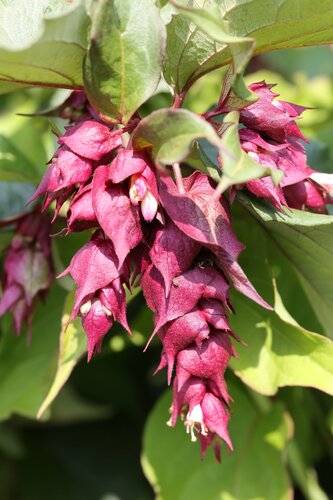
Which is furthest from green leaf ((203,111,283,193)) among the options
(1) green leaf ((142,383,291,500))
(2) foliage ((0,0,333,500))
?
(1) green leaf ((142,383,291,500))

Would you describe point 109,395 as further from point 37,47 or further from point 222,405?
point 37,47

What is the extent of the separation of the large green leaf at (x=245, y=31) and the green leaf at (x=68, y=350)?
35cm

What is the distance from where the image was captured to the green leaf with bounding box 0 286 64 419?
4.27 ft

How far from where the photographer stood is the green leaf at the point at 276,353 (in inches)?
39.9

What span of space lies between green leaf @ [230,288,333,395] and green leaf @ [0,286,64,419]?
0.37 metres

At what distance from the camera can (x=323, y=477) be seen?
1554 mm

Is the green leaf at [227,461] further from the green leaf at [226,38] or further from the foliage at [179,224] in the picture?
the green leaf at [226,38]

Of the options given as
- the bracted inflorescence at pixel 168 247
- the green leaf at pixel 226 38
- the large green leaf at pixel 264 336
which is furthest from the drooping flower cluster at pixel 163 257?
the large green leaf at pixel 264 336

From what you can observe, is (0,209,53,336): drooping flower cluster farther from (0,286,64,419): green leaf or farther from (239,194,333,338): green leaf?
(239,194,333,338): green leaf

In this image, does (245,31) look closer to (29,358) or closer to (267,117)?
(267,117)

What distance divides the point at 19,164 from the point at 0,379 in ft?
1.29

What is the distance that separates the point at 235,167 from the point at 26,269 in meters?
0.52

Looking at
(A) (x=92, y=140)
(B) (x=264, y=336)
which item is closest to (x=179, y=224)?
(A) (x=92, y=140)

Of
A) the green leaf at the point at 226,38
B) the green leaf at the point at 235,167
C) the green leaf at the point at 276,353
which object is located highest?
the green leaf at the point at 226,38
